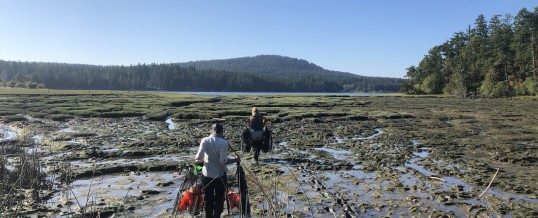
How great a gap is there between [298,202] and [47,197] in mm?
7688

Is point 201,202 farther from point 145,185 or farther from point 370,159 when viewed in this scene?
point 370,159

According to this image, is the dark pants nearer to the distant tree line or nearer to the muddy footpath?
the muddy footpath

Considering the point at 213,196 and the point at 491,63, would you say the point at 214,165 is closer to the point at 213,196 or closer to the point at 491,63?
the point at 213,196

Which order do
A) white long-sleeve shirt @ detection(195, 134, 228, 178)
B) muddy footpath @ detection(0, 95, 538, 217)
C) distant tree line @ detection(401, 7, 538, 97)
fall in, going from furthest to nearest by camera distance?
distant tree line @ detection(401, 7, 538, 97)
muddy footpath @ detection(0, 95, 538, 217)
white long-sleeve shirt @ detection(195, 134, 228, 178)

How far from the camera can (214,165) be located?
369 inches

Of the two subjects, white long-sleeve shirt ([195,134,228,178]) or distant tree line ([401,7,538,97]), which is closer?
white long-sleeve shirt ([195,134,228,178])

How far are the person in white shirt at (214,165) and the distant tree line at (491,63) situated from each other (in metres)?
83.7

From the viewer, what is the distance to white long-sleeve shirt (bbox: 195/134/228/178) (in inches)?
367

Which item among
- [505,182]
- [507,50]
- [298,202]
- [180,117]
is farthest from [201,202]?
[507,50]

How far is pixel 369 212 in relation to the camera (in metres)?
11.0

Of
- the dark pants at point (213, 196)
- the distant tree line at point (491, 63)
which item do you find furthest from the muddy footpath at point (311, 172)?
the distant tree line at point (491, 63)

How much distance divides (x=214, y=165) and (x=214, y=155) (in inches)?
9.2

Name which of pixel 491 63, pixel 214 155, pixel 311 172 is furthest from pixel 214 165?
pixel 491 63

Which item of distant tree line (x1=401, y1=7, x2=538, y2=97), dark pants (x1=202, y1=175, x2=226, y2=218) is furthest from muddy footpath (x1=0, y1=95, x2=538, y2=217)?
distant tree line (x1=401, y1=7, x2=538, y2=97)
